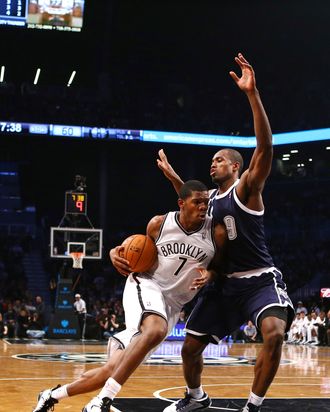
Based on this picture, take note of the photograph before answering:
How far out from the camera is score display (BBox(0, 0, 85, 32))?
997 inches

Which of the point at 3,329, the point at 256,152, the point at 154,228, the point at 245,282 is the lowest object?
the point at 3,329

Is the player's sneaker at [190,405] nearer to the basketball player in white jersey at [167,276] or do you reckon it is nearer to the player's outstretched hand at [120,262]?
the basketball player in white jersey at [167,276]

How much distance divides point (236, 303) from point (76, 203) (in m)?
12.5

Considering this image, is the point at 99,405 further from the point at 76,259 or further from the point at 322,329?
the point at 322,329

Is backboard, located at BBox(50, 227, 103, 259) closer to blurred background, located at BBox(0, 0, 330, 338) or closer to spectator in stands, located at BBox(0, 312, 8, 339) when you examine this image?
spectator in stands, located at BBox(0, 312, 8, 339)

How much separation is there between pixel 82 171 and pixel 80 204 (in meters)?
15.1

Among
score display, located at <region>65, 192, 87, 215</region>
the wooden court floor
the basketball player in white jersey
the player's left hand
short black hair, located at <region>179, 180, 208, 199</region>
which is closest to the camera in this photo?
the basketball player in white jersey

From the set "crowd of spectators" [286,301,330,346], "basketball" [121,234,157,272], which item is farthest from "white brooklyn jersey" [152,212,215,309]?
"crowd of spectators" [286,301,330,346]

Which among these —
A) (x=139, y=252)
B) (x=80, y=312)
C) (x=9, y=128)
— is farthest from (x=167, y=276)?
(x=9, y=128)

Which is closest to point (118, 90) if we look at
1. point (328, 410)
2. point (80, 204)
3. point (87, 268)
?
point (87, 268)

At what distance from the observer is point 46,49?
30.2 meters

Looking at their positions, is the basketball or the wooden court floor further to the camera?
the wooden court floor

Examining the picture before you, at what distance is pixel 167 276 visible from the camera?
5.64 metres

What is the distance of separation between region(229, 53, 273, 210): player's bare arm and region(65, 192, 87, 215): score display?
12.5 m
